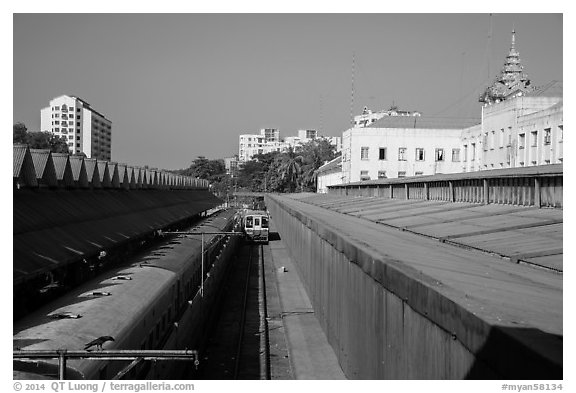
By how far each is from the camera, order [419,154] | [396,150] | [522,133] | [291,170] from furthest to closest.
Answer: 1. [291,170]
2. [419,154]
3. [396,150]
4. [522,133]

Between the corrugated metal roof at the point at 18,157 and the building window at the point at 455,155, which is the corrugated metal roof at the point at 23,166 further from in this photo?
the building window at the point at 455,155

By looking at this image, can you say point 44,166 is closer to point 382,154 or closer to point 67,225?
point 67,225

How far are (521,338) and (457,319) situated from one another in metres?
1.09

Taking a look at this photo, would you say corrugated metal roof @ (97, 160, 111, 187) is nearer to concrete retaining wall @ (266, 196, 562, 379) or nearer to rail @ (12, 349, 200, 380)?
Answer: concrete retaining wall @ (266, 196, 562, 379)

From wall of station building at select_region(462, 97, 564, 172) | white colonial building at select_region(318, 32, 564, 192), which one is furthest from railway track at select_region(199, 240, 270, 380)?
white colonial building at select_region(318, 32, 564, 192)

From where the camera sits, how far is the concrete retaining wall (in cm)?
409

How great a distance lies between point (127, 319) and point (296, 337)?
36.8 ft

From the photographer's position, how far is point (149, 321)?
38.6 ft

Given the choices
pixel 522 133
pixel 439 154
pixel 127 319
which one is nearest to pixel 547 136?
pixel 522 133

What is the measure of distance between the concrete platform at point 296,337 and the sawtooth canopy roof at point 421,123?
94.4ft

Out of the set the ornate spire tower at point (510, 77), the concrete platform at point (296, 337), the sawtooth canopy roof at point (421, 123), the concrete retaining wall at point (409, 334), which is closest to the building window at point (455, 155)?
the sawtooth canopy roof at point (421, 123)

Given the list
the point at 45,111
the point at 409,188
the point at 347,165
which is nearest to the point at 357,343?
the point at 409,188

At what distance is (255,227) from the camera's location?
56.0m

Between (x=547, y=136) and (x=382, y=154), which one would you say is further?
(x=382, y=154)
